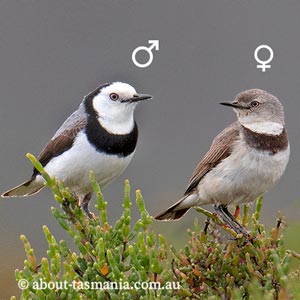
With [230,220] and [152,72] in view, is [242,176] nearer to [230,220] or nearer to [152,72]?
[230,220]

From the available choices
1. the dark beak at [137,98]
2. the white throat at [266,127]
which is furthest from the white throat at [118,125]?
the white throat at [266,127]

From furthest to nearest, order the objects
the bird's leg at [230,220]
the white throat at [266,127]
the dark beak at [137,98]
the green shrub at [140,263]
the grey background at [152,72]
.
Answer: the grey background at [152,72] < the dark beak at [137,98] < the white throat at [266,127] < the bird's leg at [230,220] < the green shrub at [140,263]

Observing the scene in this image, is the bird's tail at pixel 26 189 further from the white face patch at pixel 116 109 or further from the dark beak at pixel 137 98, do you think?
the dark beak at pixel 137 98

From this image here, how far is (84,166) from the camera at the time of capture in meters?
6.71

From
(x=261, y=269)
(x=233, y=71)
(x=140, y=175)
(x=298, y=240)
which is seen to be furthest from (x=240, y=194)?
(x=233, y=71)

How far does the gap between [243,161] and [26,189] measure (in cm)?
187

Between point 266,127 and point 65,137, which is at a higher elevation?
point 266,127

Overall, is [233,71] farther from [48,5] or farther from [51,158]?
[51,158]

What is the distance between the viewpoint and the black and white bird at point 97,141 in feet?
21.9

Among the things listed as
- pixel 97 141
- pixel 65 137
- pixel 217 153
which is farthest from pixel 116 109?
pixel 217 153

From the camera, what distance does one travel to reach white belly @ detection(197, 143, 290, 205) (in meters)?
6.26

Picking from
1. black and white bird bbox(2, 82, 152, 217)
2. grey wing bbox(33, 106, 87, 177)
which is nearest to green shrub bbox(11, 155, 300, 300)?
black and white bird bbox(2, 82, 152, 217)

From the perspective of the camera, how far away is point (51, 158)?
7.07 metres

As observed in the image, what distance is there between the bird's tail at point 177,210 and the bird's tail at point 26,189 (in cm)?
120
